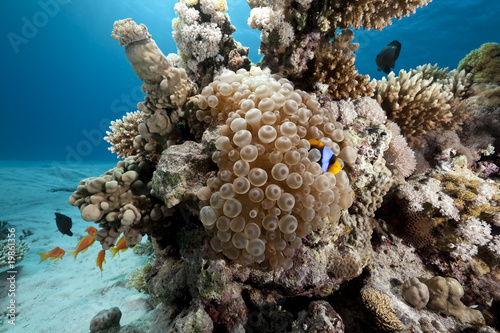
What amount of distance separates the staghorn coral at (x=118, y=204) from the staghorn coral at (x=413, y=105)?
3533 millimetres

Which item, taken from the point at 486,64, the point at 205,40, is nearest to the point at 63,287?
the point at 205,40

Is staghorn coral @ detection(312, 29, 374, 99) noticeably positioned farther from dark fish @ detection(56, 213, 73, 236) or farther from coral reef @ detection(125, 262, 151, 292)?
dark fish @ detection(56, 213, 73, 236)

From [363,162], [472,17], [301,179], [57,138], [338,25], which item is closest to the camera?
[301,179]

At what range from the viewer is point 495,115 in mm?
3842

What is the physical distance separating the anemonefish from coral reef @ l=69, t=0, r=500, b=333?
2cm

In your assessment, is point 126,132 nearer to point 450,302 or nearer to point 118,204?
point 118,204

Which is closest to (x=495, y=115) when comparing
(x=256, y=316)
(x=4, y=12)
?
(x=256, y=316)

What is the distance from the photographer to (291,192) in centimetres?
174

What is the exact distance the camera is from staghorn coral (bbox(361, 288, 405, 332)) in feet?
6.70

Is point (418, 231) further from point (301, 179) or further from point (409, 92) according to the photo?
point (301, 179)

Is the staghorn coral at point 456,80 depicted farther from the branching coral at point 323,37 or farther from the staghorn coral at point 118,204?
the staghorn coral at point 118,204

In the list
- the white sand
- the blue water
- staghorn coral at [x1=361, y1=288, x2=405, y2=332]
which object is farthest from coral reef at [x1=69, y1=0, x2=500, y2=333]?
the blue water

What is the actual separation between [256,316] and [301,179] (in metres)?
1.46

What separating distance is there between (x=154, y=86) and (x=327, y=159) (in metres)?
2.05
